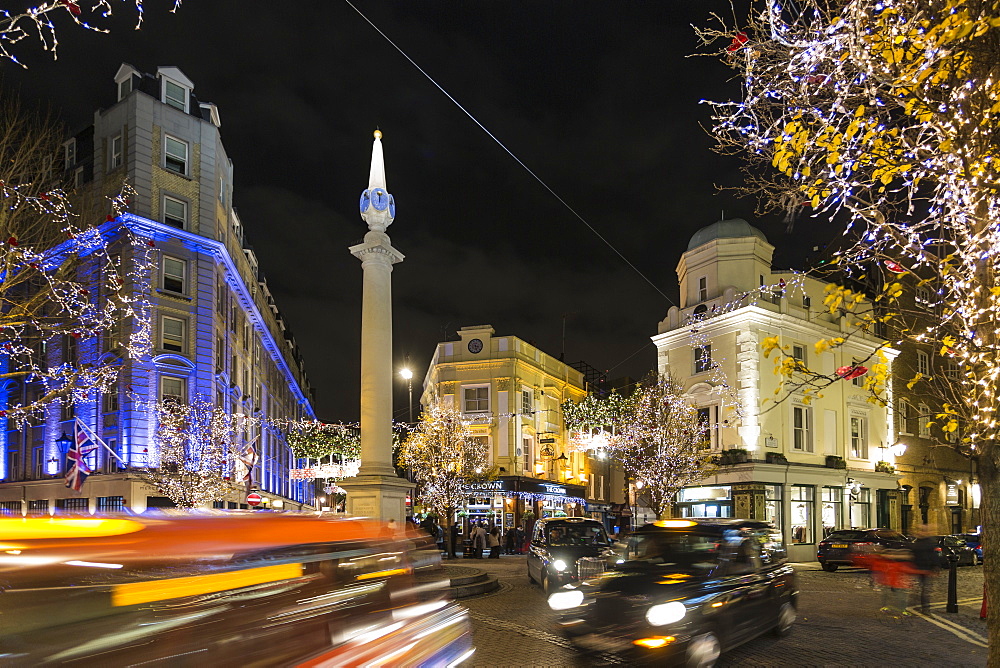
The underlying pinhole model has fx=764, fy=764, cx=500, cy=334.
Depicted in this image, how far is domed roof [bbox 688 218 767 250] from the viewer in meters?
35.9

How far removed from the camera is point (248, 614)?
3766mm

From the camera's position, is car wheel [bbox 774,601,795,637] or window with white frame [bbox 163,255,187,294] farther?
window with white frame [bbox 163,255,187,294]

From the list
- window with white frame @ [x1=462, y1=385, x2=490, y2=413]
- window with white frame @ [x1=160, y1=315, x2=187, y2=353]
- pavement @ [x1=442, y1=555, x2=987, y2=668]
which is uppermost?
window with white frame @ [x1=160, y1=315, x2=187, y2=353]

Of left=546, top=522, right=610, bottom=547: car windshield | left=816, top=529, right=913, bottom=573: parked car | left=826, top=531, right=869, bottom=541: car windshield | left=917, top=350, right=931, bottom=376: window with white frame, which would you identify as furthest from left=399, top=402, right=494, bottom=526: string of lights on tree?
left=917, top=350, right=931, bottom=376: window with white frame

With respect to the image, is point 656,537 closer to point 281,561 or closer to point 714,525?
point 714,525

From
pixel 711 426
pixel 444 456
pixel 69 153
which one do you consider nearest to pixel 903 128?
pixel 711 426

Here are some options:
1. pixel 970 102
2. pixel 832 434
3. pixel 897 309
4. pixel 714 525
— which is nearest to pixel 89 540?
pixel 897 309

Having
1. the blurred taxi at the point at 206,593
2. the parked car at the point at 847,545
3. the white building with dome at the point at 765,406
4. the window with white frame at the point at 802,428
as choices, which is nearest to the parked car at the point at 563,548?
the blurred taxi at the point at 206,593

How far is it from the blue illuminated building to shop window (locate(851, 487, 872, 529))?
2793 cm

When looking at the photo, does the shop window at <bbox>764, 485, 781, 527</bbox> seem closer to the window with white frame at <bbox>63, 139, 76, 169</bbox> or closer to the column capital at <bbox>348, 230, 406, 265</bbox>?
the column capital at <bbox>348, 230, 406, 265</bbox>

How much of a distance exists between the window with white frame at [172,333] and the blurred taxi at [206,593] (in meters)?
31.7

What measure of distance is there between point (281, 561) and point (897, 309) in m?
6.54

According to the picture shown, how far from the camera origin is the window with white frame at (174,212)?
34906 millimetres

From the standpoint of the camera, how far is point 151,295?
33.2 meters
